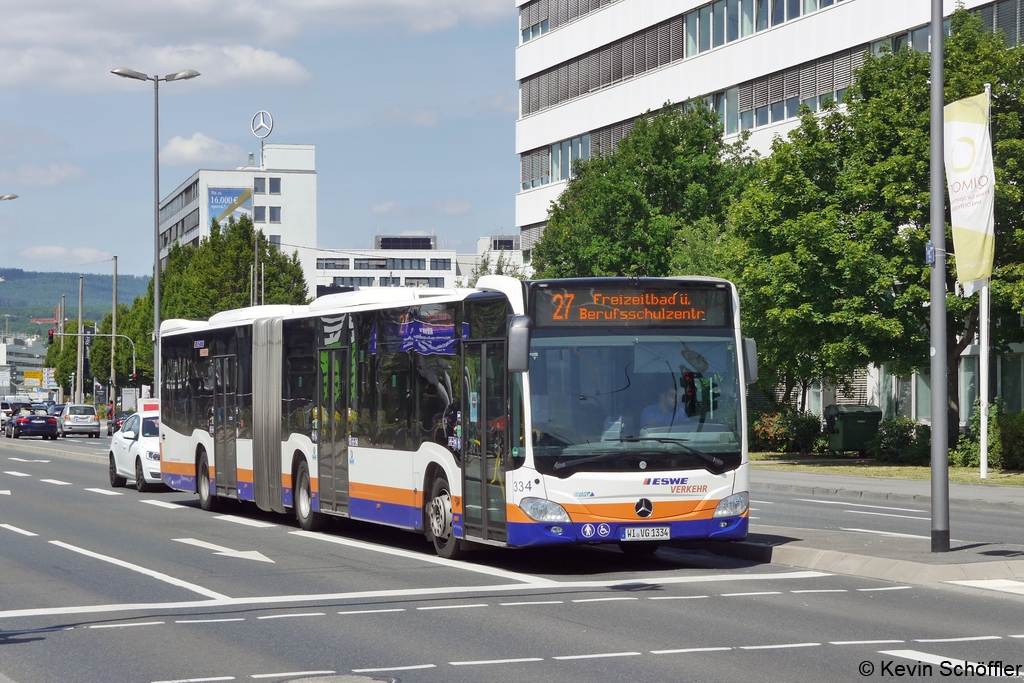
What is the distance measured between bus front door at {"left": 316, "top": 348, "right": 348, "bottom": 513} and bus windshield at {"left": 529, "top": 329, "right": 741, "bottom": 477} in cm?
479

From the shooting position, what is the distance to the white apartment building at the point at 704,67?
43.8 metres

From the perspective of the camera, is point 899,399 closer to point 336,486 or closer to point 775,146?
point 775,146

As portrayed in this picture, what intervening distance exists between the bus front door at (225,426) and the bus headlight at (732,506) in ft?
32.9

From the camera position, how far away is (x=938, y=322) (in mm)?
14062

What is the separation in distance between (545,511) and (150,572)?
158 inches

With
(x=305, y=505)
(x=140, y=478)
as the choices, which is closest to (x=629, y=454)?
(x=305, y=505)

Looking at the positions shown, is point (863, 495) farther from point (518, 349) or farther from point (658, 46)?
point (658, 46)

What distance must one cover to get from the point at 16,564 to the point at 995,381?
32200 millimetres

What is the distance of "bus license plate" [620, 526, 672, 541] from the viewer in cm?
1368

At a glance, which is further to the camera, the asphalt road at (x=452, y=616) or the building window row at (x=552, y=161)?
the building window row at (x=552, y=161)

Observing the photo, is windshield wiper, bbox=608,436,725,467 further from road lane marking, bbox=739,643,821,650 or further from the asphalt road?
road lane marking, bbox=739,643,821,650

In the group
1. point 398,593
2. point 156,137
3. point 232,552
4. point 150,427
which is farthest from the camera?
point 156,137

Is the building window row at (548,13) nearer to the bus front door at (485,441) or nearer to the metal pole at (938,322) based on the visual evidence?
the metal pole at (938,322)

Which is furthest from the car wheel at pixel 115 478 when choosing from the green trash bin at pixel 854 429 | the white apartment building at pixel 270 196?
the white apartment building at pixel 270 196
